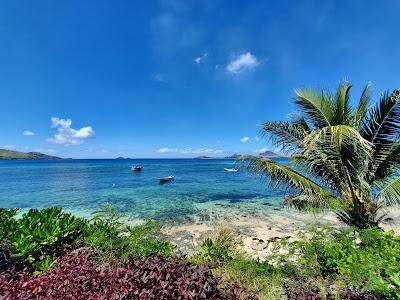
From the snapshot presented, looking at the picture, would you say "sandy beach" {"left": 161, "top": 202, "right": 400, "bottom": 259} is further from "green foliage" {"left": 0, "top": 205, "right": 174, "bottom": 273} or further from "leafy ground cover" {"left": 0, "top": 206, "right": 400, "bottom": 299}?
"green foliage" {"left": 0, "top": 205, "right": 174, "bottom": 273}

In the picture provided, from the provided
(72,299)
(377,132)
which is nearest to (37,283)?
(72,299)

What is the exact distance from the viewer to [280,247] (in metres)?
5.29

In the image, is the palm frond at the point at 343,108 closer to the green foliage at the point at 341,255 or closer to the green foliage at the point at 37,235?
the green foliage at the point at 341,255

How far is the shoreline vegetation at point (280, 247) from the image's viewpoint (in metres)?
2.37

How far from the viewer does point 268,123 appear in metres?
7.32

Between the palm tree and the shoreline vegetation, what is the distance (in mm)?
26

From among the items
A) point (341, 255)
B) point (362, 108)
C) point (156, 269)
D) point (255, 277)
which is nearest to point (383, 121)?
point (362, 108)

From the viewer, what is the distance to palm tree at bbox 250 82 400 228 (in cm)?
582

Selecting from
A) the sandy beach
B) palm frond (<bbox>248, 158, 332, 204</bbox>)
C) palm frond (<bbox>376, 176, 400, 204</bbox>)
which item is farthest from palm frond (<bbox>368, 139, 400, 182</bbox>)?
the sandy beach

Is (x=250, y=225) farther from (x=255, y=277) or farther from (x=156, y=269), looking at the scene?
(x=156, y=269)

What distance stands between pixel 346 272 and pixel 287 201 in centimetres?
359

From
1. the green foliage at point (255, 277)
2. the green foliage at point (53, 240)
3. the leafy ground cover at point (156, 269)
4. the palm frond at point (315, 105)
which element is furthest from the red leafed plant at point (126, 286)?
the palm frond at point (315, 105)

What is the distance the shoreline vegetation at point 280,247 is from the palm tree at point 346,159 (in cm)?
3

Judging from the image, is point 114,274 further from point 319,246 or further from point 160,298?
point 319,246
